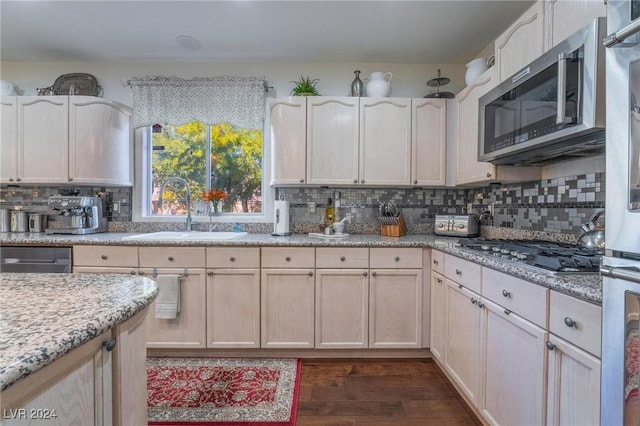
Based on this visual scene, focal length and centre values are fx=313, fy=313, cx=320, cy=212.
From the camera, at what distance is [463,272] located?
177cm

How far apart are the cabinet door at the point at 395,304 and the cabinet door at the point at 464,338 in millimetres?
320

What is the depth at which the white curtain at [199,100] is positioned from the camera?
283 centimetres

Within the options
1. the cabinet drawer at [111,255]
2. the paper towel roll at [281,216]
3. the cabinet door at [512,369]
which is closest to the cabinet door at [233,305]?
the paper towel roll at [281,216]

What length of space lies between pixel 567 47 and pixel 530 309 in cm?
110

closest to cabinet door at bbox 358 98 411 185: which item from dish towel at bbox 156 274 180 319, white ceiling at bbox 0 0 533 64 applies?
white ceiling at bbox 0 0 533 64

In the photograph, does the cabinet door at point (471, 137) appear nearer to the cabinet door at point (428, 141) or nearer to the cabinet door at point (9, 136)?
the cabinet door at point (428, 141)

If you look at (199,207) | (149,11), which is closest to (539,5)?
(149,11)

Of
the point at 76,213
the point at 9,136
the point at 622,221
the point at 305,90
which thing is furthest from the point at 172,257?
the point at 622,221

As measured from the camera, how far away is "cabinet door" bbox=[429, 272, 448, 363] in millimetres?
2035

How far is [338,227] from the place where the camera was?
262cm

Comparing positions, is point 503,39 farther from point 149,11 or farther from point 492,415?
point 149,11

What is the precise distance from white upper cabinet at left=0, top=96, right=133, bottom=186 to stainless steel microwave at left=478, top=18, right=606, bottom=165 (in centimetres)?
303

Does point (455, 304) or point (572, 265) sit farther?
point (455, 304)

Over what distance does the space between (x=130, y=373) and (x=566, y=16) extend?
86.7 inches
